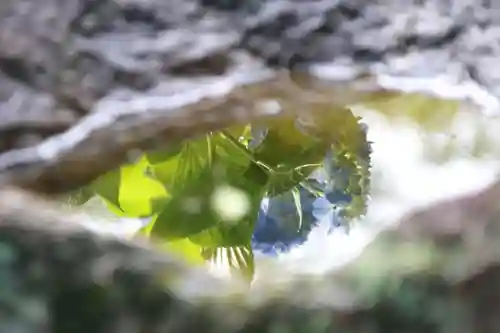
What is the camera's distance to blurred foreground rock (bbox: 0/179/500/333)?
43cm

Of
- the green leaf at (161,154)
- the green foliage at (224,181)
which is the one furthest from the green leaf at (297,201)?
the green leaf at (161,154)

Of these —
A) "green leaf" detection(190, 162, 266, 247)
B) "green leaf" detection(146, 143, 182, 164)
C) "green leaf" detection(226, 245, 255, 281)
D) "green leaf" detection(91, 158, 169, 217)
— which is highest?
"green leaf" detection(146, 143, 182, 164)

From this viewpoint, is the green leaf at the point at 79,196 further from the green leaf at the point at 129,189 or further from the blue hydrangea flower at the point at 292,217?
the blue hydrangea flower at the point at 292,217

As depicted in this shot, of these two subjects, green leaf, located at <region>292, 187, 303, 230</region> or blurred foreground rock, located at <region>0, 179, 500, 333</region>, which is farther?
green leaf, located at <region>292, 187, 303, 230</region>

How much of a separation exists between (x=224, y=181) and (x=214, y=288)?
0.10 meters

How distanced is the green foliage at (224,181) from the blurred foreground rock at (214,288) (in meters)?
0.03

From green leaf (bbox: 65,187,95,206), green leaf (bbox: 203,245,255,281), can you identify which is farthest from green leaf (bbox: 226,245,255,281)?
green leaf (bbox: 65,187,95,206)

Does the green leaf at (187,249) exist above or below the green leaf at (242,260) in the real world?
above

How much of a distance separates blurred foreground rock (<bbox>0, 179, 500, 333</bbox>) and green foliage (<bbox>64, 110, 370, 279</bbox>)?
33 millimetres

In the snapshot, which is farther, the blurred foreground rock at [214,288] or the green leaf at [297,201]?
the green leaf at [297,201]

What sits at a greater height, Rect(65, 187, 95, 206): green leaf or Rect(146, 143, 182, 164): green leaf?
Rect(146, 143, 182, 164): green leaf

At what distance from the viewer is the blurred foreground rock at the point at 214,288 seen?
427 millimetres

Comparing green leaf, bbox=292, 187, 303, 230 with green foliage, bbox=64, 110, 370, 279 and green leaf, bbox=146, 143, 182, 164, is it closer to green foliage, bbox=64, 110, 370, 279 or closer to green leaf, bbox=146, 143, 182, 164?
green foliage, bbox=64, 110, 370, 279

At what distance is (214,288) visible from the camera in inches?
17.7
